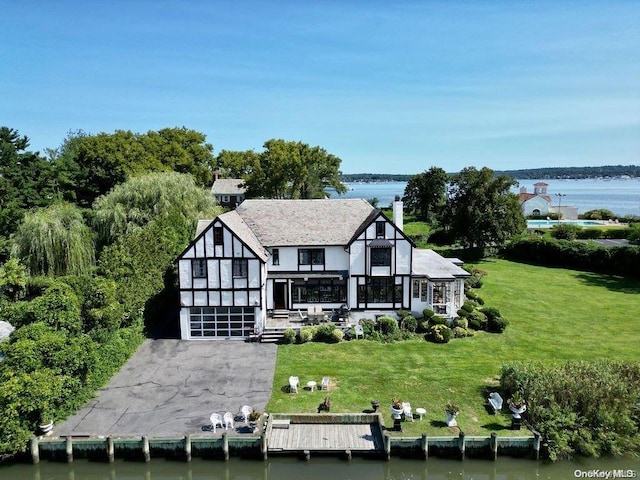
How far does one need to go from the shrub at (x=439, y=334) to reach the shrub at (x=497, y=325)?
3.22 m

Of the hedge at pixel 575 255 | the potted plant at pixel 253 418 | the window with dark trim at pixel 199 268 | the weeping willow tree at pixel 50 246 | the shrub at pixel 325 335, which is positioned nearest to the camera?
the potted plant at pixel 253 418

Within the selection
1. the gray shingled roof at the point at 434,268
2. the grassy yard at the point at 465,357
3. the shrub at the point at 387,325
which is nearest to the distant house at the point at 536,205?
the grassy yard at the point at 465,357

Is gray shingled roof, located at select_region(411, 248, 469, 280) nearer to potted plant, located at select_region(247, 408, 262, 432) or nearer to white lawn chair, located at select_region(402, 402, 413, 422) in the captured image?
white lawn chair, located at select_region(402, 402, 413, 422)

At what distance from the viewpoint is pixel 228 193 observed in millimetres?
81562

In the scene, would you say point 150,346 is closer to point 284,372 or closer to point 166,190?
point 284,372

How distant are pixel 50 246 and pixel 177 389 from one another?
60.8 feet

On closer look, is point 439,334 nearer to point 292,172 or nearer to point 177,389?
point 177,389

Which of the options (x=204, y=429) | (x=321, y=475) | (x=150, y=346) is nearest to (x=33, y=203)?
(x=150, y=346)

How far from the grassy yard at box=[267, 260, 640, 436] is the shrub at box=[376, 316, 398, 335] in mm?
1348

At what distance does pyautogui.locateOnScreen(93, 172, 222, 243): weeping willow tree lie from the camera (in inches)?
1603

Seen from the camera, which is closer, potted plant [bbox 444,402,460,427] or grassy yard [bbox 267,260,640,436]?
potted plant [bbox 444,402,460,427]

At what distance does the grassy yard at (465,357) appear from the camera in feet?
69.1

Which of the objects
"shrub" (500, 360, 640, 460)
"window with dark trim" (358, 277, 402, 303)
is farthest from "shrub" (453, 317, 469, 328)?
"shrub" (500, 360, 640, 460)

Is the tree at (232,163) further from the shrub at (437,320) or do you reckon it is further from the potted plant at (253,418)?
the potted plant at (253,418)
